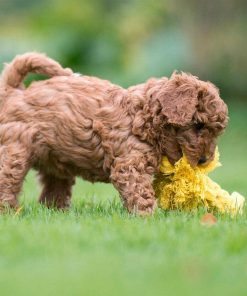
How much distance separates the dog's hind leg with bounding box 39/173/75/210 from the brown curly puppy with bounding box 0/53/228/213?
55 cm

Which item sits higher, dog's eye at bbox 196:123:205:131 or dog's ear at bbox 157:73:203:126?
dog's ear at bbox 157:73:203:126

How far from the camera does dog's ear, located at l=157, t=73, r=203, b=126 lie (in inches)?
266

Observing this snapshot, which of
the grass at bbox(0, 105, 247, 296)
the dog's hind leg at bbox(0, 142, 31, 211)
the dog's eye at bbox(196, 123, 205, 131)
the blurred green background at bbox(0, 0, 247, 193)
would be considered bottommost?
the grass at bbox(0, 105, 247, 296)

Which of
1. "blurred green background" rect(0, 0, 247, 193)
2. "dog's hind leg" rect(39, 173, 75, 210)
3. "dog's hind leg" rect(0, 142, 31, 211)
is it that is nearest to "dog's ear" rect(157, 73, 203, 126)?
"dog's hind leg" rect(0, 142, 31, 211)

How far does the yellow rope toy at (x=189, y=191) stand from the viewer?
274 inches

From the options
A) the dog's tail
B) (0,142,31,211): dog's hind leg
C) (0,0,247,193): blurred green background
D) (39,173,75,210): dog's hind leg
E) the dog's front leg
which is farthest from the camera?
(0,0,247,193): blurred green background

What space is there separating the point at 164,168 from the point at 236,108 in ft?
51.1

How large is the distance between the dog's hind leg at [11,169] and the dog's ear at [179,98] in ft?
3.97

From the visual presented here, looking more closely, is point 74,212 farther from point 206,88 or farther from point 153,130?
point 206,88

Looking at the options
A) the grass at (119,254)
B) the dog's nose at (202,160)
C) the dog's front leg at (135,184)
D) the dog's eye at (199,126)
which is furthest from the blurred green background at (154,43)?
the grass at (119,254)

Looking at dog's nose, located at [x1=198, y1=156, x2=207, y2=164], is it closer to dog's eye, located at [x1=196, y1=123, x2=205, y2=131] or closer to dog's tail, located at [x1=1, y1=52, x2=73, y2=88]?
dog's eye, located at [x1=196, y1=123, x2=205, y2=131]

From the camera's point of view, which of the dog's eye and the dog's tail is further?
the dog's tail

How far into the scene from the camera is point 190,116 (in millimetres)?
6770

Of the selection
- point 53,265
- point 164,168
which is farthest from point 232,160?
point 53,265
